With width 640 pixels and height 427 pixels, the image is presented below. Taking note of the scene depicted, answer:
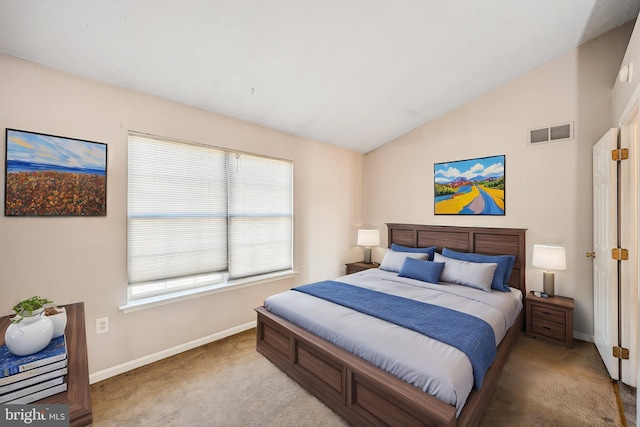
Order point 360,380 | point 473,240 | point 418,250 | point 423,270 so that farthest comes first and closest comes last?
point 418,250 < point 473,240 < point 423,270 < point 360,380

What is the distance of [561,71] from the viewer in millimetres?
3049

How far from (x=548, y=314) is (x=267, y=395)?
2.89 meters

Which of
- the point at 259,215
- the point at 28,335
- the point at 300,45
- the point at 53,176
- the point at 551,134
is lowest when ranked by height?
the point at 28,335

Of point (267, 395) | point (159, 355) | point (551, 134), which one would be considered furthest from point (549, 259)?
point (159, 355)

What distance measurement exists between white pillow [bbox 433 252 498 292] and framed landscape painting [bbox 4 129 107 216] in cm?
346

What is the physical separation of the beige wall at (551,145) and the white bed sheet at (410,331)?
0.69 meters

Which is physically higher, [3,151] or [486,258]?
[3,151]

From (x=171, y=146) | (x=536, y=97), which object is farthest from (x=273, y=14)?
(x=536, y=97)

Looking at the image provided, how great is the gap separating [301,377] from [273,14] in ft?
8.90

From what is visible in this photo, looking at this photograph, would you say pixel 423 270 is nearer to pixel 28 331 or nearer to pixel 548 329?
pixel 548 329

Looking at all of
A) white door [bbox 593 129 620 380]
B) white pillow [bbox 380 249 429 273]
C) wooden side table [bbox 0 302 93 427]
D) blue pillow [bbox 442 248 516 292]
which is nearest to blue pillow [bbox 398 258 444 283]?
white pillow [bbox 380 249 429 273]

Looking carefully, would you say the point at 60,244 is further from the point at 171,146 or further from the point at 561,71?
the point at 561,71

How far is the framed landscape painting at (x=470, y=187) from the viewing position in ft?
11.3

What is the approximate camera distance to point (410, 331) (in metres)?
1.92
